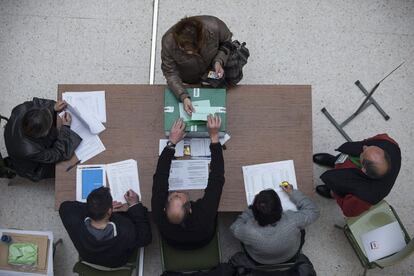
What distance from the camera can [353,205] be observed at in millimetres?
2523

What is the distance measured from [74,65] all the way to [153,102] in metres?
1.18

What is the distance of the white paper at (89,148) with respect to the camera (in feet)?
7.86

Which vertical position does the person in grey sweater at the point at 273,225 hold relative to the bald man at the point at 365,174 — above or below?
below

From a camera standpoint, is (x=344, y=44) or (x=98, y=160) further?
(x=344, y=44)

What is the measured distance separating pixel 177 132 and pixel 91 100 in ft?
2.02

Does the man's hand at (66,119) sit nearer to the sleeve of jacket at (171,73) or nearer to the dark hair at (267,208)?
the sleeve of jacket at (171,73)

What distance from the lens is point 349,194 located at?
8.32ft

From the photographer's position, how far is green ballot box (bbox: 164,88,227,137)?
2.32 metres

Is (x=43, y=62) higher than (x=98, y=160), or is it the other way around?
(x=43, y=62)

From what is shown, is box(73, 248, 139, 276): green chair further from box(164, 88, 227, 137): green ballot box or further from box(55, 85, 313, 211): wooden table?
box(164, 88, 227, 137): green ballot box

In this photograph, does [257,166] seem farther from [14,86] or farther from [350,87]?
[14,86]

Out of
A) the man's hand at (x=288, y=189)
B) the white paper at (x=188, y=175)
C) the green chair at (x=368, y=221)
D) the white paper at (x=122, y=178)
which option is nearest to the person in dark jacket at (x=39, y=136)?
the white paper at (x=122, y=178)

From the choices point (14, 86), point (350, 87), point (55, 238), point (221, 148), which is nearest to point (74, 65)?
point (14, 86)

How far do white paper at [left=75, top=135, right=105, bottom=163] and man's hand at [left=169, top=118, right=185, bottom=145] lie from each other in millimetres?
458
